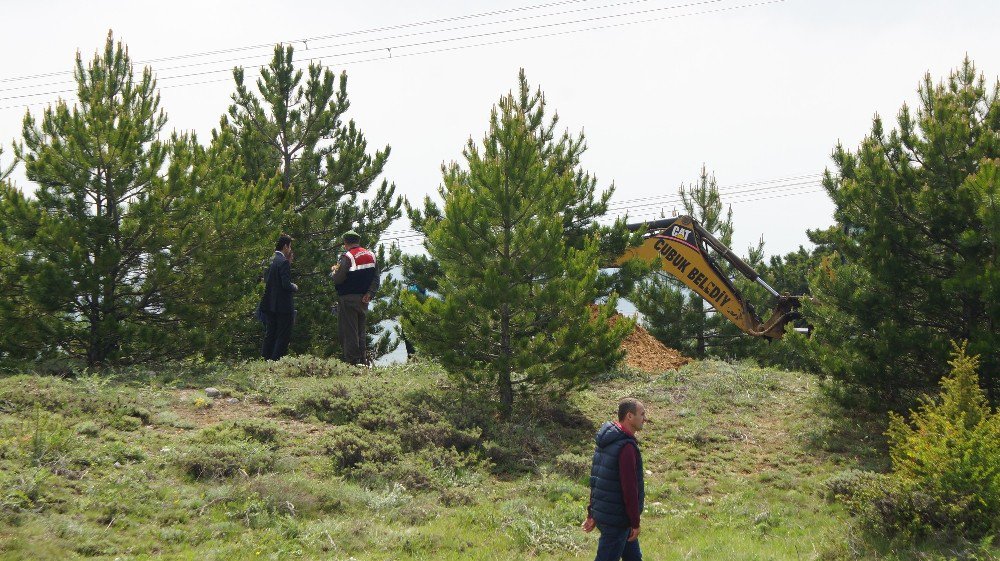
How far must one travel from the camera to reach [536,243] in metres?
12.1

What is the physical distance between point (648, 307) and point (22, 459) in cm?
1691

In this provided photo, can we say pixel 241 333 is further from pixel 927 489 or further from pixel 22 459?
pixel 927 489

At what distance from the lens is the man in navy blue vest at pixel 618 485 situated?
625 centimetres

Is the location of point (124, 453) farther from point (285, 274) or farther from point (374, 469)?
point (285, 274)

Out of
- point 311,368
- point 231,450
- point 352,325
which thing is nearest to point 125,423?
point 231,450

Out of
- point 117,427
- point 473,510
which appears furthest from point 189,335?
point 473,510

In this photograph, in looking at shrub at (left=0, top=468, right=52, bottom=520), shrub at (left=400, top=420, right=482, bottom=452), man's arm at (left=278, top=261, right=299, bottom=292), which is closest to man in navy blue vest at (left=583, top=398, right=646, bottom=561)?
shrub at (left=400, top=420, right=482, bottom=452)

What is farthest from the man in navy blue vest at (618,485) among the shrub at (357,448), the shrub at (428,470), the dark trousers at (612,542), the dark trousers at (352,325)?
the dark trousers at (352,325)

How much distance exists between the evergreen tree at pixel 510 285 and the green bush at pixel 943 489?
4.68 metres

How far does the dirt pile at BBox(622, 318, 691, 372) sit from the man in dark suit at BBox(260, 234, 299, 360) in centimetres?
761

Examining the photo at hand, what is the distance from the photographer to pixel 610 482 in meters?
6.33

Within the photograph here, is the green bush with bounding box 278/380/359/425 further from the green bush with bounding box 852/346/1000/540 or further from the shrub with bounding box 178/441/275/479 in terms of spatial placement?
the green bush with bounding box 852/346/1000/540

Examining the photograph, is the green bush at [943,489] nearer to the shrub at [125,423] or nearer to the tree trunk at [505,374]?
the tree trunk at [505,374]

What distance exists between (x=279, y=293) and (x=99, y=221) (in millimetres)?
2974
